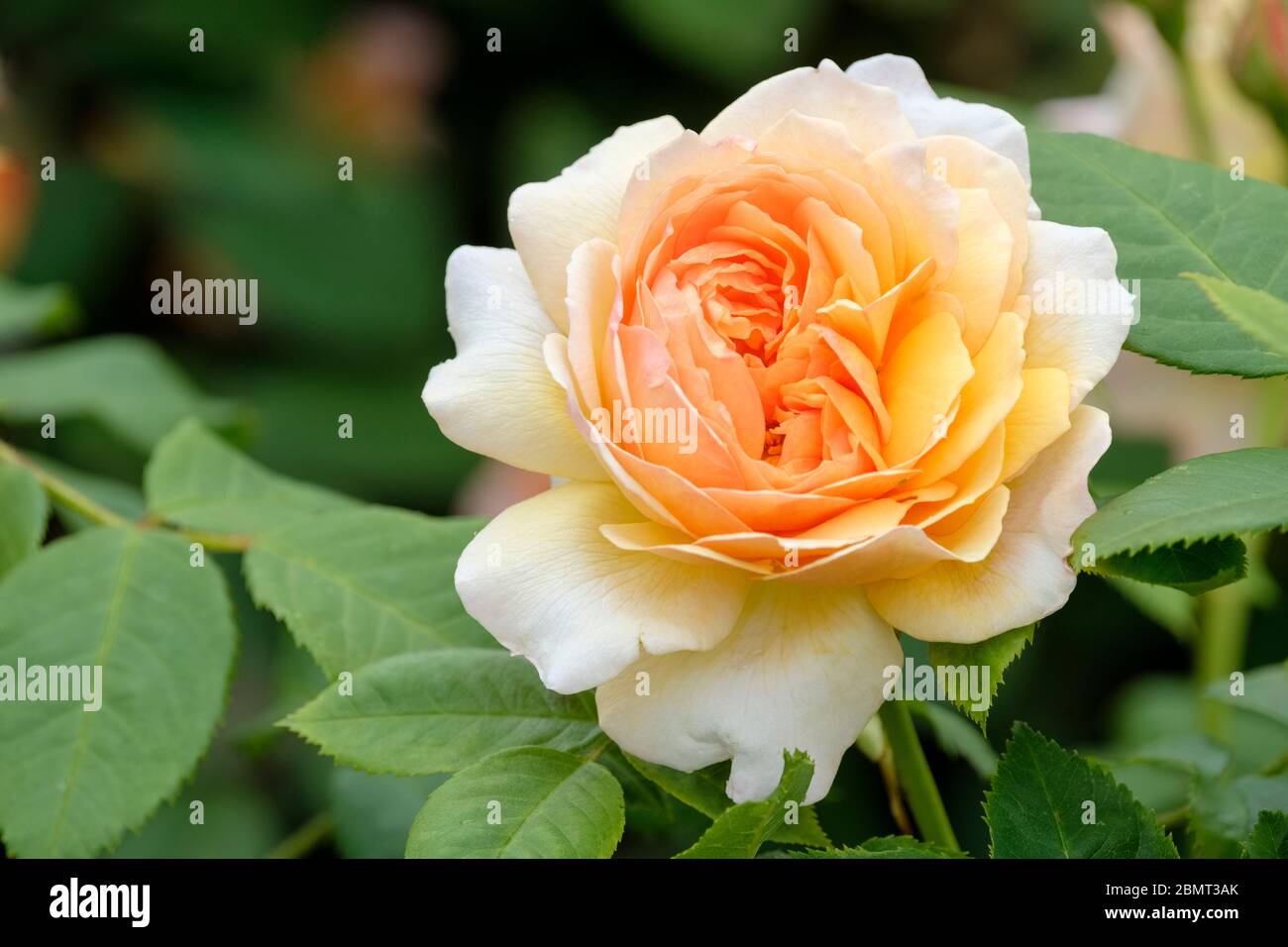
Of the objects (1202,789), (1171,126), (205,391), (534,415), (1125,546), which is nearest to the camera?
(1125,546)

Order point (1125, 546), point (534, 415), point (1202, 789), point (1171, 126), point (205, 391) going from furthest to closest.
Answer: point (205, 391) → point (1171, 126) → point (1202, 789) → point (534, 415) → point (1125, 546)

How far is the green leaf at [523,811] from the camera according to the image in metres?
0.55

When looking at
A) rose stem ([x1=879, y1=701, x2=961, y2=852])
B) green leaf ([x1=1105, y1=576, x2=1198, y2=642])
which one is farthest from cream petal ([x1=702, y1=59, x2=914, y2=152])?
green leaf ([x1=1105, y1=576, x2=1198, y2=642])

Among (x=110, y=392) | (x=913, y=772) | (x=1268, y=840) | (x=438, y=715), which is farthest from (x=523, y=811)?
(x=110, y=392)

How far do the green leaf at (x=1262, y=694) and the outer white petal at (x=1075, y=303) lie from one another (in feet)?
1.04

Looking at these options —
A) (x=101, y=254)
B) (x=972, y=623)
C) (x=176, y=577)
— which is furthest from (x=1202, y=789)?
(x=101, y=254)

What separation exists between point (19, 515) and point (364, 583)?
25cm

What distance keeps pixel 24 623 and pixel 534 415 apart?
349 mm

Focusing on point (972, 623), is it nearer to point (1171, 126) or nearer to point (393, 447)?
point (1171, 126)

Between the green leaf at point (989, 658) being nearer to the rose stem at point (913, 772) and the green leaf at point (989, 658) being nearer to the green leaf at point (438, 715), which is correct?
the rose stem at point (913, 772)

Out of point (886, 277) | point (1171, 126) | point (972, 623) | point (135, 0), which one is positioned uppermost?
point (135, 0)

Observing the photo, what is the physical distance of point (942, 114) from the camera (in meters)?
0.62

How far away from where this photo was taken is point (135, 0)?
2.11m

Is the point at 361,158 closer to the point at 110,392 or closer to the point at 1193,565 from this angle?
the point at 110,392
